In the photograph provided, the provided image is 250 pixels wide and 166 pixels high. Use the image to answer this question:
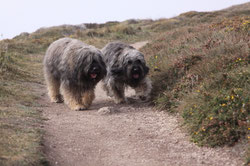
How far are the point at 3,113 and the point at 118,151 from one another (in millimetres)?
2775

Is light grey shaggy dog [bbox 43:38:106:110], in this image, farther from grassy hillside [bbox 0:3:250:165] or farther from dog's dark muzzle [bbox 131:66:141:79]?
grassy hillside [bbox 0:3:250:165]

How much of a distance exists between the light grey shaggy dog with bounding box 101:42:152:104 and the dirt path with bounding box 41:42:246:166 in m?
0.81

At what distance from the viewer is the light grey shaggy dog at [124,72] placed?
30.0ft

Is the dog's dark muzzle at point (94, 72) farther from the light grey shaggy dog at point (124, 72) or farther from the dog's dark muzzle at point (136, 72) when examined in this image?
the dog's dark muzzle at point (136, 72)

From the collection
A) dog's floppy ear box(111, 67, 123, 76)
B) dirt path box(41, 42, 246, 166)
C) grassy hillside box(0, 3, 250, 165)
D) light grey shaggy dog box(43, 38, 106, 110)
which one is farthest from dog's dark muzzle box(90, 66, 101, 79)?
grassy hillside box(0, 3, 250, 165)

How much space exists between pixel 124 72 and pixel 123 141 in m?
3.11

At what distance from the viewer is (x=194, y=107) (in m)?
6.93

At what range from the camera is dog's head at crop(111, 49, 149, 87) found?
9.09m

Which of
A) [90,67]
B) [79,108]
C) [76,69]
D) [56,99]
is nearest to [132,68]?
[90,67]

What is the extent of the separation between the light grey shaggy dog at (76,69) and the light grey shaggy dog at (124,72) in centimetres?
66

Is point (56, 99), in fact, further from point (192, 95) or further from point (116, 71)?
point (192, 95)

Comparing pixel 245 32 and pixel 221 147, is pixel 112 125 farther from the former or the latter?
pixel 245 32

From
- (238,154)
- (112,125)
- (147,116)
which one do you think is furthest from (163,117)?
(238,154)

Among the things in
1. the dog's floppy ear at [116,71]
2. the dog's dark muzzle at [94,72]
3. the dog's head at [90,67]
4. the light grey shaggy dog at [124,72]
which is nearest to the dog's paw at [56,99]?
the light grey shaggy dog at [124,72]
